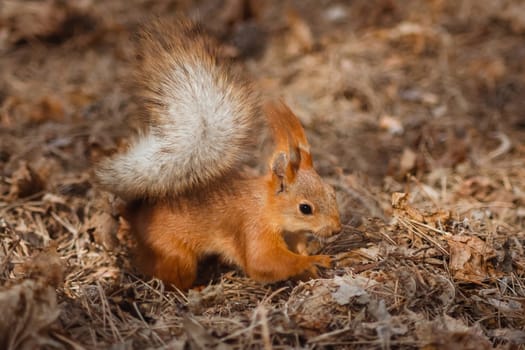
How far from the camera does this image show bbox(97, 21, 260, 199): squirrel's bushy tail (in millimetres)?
2195

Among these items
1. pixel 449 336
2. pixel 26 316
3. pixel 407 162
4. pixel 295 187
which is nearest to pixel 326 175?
pixel 407 162

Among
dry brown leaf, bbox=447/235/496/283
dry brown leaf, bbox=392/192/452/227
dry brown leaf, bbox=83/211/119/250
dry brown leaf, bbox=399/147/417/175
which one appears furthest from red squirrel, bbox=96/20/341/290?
dry brown leaf, bbox=399/147/417/175

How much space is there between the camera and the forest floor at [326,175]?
6.41 ft

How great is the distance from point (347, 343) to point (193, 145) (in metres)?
0.94

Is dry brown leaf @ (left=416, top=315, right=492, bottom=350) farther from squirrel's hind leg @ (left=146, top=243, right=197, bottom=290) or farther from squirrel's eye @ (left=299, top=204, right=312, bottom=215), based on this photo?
squirrel's hind leg @ (left=146, top=243, right=197, bottom=290)

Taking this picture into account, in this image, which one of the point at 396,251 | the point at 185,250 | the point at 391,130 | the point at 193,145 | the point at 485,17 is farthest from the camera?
the point at 485,17

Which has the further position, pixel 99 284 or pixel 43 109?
pixel 43 109

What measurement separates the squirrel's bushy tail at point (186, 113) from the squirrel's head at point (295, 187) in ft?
0.41

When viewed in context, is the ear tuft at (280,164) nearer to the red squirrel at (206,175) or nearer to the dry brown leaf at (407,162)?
the red squirrel at (206,175)

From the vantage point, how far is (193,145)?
218 centimetres

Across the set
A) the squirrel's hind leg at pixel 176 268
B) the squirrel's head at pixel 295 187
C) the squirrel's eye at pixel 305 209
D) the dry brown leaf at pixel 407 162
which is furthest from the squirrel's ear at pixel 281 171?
the dry brown leaf at pixel 407 162

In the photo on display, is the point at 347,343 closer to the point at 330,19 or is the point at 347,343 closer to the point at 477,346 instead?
the point at 477,346

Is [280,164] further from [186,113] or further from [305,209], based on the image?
[186,113]

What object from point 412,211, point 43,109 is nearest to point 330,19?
point 43,109
